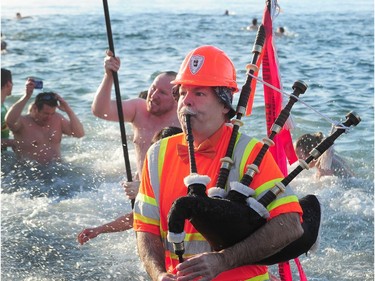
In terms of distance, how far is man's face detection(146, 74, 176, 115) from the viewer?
6.51 m

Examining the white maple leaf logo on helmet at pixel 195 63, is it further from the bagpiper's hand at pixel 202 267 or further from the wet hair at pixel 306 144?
the wet hair at pixel 306 144

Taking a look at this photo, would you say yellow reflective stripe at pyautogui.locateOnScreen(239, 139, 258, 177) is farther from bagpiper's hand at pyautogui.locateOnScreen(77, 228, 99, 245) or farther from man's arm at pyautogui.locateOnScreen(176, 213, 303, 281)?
bagpiper's hand at pyautogui.locateOnScreen(77, 228, 99, 245)

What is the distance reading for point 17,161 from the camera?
9.65 m

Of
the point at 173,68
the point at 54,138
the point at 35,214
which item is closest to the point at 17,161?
the point at 54,138

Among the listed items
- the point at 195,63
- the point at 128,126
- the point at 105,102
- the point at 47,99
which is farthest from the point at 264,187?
the point at 128,126

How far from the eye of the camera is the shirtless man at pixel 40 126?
912 centimetres

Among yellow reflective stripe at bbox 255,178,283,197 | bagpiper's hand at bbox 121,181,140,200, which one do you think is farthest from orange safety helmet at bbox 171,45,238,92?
bagpiper's hand at bbox 121,181,140,200

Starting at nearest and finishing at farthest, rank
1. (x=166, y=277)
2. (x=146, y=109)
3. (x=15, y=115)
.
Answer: (x=166, y=277) < (x=146, y=109) < (x=15, y=115)

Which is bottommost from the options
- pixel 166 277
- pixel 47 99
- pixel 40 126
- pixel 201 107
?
pixel 40 126

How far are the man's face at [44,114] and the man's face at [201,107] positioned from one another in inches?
229

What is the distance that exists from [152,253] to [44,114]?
5904mm

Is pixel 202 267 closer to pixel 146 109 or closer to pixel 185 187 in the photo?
pixel 185 187

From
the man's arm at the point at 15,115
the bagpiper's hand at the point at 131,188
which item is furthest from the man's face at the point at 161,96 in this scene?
the man's arm at the point at 15,115

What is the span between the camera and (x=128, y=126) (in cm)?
1171
